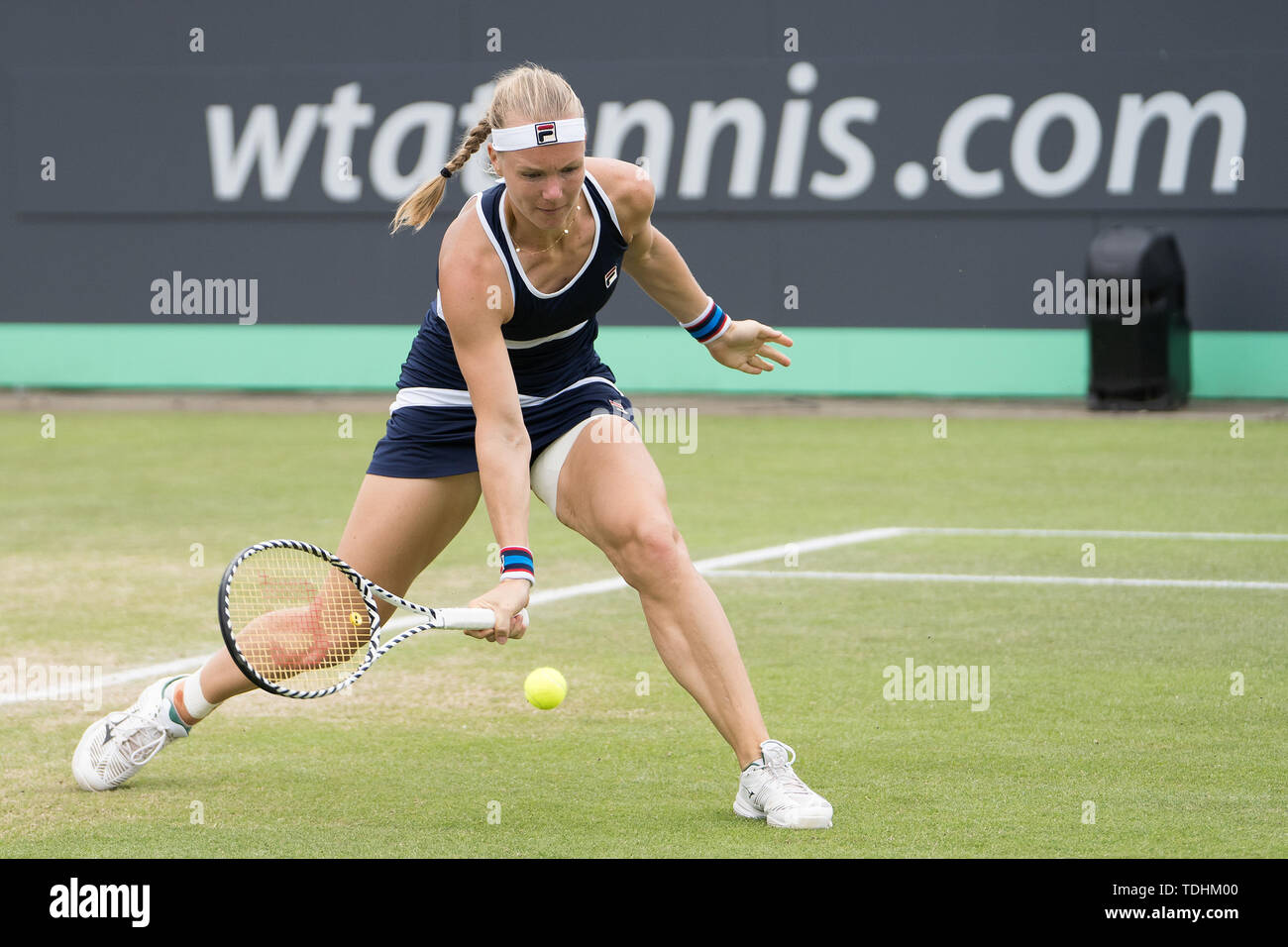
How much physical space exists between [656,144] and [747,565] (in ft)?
29.7

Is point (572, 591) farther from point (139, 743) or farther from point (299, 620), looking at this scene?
point (299, 620)

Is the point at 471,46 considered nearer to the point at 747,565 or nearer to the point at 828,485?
the point at 828,485

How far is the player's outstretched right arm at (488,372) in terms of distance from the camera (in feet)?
15.3

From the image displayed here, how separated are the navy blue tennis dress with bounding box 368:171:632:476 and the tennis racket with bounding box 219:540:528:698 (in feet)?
1.25

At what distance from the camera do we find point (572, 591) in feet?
27.4

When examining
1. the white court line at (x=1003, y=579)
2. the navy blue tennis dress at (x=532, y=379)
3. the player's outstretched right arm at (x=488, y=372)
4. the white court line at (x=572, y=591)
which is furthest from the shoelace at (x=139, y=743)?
the white court line at (x=1003, y=579)

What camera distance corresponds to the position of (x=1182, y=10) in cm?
1612

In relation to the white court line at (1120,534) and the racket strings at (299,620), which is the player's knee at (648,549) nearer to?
the racket strings at (299,620)

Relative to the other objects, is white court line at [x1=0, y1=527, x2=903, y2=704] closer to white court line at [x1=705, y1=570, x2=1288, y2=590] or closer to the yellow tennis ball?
white court line at [x1=705, y1=570, x2=1288, y2=590]

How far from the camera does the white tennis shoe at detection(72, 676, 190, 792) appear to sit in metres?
5.16

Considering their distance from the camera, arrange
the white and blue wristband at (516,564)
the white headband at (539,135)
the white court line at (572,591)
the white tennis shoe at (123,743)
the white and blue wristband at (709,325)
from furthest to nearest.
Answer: the white court line at (572,591) < the white and blue wristband at (709,325) < the white tennis shoe at (123,743) < the white headband at (539,135) < the white and blue wristband at (516,564)

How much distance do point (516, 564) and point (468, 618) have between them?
0.35 meters

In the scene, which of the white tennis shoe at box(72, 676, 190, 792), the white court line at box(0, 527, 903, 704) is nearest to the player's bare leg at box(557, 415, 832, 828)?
the white court line at box(0, 527, 903, 704)

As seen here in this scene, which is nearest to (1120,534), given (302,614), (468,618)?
(302,614)
